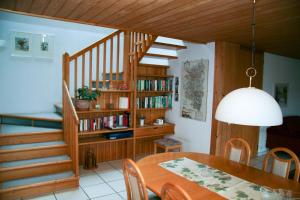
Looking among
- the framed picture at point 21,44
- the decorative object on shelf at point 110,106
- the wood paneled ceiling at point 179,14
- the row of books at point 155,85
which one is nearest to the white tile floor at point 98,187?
the decorative object on shelf at point 110,106

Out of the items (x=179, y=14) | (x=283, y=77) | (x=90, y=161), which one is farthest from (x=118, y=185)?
(x=283, y=77)

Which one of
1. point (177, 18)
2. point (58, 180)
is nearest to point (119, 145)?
point (58, 180)

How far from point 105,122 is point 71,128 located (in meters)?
0.80

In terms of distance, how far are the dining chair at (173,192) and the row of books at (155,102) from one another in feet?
9.78

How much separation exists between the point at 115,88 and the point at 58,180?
5.99 ft

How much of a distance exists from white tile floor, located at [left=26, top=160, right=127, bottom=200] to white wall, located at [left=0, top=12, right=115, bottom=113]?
6.04 ft

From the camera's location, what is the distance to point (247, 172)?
209 centimetres

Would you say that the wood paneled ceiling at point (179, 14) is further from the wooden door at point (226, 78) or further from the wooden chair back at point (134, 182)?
the wooden chair back at point (134, 182)

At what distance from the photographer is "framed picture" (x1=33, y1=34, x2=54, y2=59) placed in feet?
14.7

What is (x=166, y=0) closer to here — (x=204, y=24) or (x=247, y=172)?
(x=204, y=24)

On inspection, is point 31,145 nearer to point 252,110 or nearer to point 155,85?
point 155,85

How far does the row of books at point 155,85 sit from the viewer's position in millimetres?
4332

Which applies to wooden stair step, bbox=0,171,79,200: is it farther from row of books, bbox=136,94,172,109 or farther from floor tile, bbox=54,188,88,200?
row of books, bbox=136,94,172,109

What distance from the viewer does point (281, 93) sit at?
5.48 metres
